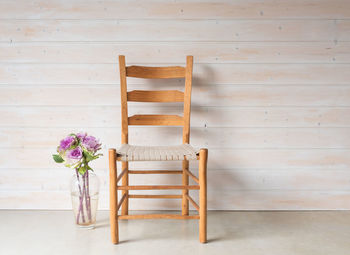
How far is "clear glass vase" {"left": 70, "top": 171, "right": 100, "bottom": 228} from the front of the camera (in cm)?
175

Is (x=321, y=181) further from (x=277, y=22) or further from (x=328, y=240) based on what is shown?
(x=277, y=22)

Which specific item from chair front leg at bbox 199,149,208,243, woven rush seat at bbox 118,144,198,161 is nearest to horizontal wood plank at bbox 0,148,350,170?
woven rush seat at bbox 118,144,198,161

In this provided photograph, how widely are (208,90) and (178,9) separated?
0.49 metres

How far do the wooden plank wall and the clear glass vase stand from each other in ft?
0.79

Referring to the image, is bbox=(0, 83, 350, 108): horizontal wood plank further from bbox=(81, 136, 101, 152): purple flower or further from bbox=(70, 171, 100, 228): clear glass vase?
bbox=(70, 171, 100, 228): clear glass vase

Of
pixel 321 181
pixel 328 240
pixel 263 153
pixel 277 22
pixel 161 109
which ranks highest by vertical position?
pixel 277 22

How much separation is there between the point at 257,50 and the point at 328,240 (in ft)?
3.52

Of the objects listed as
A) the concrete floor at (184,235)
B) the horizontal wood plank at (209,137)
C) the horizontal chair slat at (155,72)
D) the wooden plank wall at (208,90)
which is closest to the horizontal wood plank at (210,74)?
the wooden plank wall at (208,90)

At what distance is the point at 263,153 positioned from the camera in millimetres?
2025

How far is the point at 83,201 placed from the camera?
5.74 ft

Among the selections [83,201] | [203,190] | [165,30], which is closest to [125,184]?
[83,201]

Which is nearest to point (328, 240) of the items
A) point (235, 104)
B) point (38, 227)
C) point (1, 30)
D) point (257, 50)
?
point (235, 104)

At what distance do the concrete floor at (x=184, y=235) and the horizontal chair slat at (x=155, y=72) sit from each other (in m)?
0.78

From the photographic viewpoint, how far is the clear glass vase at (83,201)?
1.75 meters
